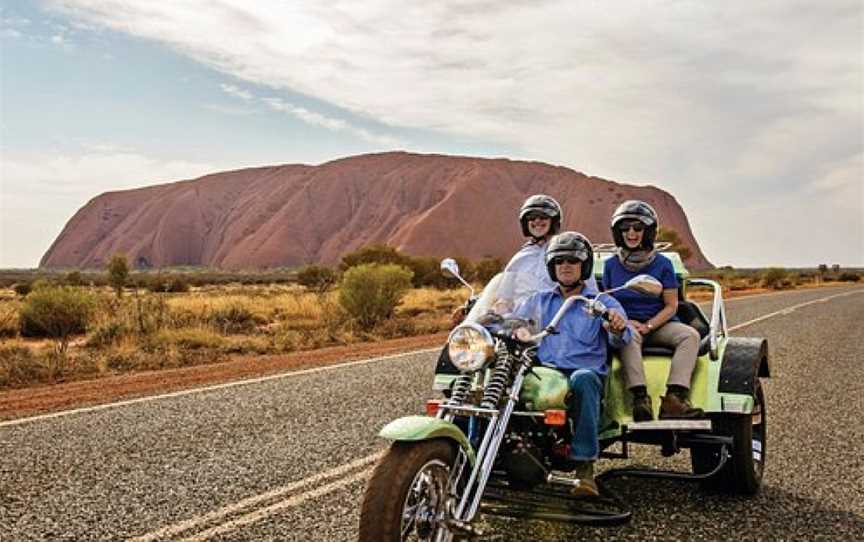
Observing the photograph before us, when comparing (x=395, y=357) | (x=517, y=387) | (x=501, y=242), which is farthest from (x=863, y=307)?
(x=501, y=242)

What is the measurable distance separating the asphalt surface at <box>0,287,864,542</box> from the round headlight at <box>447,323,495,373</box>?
1.30 m

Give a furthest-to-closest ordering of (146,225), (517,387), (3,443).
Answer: (146,225), (3,443), (517,387)

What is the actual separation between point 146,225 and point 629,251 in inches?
Answer: 6241

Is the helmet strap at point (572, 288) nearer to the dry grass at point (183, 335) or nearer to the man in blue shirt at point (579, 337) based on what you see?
the man in blue shirt at point (579, 337)

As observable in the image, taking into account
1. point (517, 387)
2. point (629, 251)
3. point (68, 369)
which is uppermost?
point (629, 251)

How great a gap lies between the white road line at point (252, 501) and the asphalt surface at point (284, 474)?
0.04 ft

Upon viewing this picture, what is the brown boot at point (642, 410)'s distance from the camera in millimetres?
4863

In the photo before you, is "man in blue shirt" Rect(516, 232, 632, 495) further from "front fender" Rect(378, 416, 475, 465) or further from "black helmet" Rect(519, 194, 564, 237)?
"front fender" Rect(378, 416, 475, 465)

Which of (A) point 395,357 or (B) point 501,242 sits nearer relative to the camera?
(A) point 395,357

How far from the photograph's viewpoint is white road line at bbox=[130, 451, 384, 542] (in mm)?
4512

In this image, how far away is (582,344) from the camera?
4.64 meters

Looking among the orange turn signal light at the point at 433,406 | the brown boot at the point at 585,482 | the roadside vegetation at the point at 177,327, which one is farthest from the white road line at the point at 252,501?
the roadside vegetation at the point at 177,327

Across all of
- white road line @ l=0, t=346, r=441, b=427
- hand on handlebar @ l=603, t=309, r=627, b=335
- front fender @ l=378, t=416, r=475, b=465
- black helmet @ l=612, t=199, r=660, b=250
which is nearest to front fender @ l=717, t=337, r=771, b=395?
black helmet @ l=612, t=199, r=660, b=250

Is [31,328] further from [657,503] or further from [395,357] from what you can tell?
[657,503]
